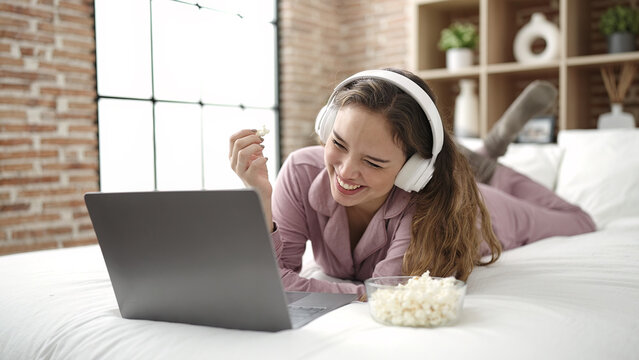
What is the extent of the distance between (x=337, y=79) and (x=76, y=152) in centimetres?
195

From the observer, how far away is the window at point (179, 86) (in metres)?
3.35

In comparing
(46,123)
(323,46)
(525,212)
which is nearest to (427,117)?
(525,212)

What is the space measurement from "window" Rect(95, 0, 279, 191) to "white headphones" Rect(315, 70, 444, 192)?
2.25 m

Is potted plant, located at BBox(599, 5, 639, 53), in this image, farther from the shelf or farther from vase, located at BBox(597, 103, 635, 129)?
vase, located at BBox(597, 103, 635, 129)

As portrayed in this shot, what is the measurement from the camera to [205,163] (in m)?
3.88

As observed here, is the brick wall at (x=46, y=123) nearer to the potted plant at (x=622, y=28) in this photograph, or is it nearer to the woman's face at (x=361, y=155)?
the woman's face at (x=361, y=155)

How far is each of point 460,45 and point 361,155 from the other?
2886 millimetres

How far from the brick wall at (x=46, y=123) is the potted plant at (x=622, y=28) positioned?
2.96 m

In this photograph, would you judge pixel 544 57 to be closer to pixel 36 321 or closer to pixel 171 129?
pixel 171 129

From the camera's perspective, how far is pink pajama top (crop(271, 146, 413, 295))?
149 cm

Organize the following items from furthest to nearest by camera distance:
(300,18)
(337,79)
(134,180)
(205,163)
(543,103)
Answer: (300,18) < (205,163) < (134,180) < (543,103) < (337,79)

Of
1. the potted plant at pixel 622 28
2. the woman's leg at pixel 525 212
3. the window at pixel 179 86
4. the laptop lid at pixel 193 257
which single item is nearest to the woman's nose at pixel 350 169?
the laptop lid at pixel 193 257

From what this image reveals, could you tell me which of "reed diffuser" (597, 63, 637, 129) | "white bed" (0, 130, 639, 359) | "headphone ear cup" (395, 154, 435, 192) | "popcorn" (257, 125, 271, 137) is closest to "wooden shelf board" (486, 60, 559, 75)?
"reed diffuser" (597, 63, 637, 129)

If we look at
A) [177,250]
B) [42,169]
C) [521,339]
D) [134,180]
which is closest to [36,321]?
[177,250]
